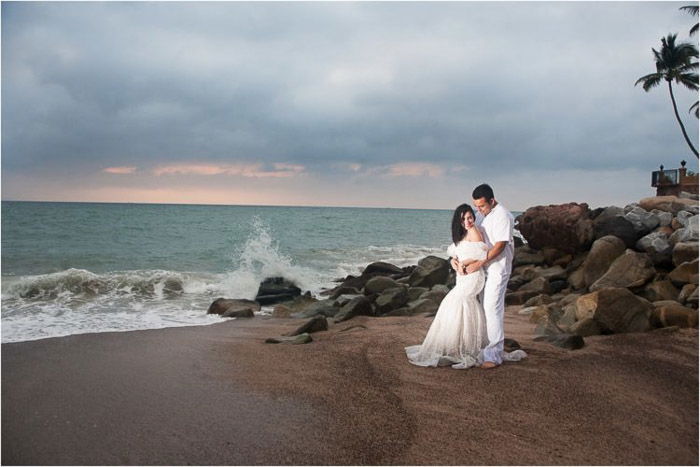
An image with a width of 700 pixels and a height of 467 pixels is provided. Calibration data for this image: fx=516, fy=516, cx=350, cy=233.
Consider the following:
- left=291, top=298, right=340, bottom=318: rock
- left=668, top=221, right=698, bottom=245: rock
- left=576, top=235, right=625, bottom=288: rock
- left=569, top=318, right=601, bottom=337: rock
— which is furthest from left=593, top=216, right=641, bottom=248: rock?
left=291, top=298, right=340, bottom=318: rock

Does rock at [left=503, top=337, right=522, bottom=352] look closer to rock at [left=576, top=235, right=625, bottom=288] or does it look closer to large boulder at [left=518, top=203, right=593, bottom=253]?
rock at [left=576, top=235, right=625, bottom=288]

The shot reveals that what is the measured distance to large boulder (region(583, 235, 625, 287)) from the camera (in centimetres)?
1130

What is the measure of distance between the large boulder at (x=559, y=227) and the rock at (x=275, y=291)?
7127 mm

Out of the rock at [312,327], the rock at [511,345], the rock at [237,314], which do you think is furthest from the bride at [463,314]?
the rock at [237,314]

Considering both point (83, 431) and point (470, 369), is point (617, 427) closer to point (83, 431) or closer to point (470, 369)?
point (470, 369)

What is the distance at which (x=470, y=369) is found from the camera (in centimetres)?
593

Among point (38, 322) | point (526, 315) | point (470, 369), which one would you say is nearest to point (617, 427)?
point (470, 369)

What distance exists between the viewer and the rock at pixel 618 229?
1273 centimetres

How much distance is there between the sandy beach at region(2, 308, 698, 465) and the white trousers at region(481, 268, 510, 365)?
9.1 inches

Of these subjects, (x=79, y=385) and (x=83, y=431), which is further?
(x=79, y=385)

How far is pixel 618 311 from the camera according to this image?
7477 millimetres

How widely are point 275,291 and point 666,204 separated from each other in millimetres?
11943

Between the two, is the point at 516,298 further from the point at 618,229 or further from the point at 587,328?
the point at 618,229

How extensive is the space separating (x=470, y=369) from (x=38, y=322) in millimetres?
7996
